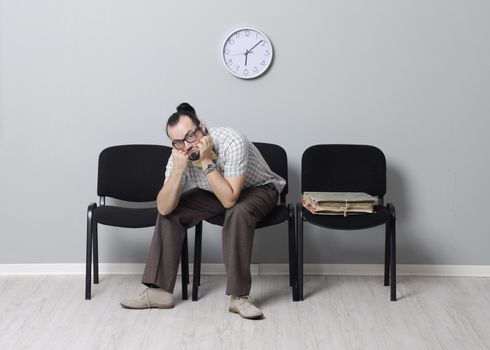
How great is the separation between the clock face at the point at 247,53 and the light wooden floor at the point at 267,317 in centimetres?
116

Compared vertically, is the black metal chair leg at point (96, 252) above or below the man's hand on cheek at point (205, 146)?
below

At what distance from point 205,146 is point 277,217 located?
1.73ft

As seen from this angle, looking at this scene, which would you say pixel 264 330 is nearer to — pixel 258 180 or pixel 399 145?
pixel 258 180

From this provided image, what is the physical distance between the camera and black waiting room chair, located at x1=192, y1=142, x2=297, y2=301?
3342 millimetres

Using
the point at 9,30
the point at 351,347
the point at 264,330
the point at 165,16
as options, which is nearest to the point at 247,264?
the point at 264,330

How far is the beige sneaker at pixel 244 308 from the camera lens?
3102mm

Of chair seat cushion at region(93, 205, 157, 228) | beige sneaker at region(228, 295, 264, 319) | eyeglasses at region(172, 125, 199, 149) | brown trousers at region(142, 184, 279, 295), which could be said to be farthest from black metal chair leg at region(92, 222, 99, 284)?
beige sneaker at region(228, 295, 264, 319)

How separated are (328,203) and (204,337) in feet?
3.02

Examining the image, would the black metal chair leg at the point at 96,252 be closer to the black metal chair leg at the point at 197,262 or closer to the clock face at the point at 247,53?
the black metal chair leg at the point at 197,262

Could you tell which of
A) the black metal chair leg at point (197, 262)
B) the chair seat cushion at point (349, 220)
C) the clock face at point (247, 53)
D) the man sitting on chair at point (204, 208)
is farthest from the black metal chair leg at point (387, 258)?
the clock face at point (247, 53)

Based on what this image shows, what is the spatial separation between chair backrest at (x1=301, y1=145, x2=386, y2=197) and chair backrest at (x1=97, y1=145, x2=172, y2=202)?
2.57ft

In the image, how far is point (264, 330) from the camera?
9.75ft

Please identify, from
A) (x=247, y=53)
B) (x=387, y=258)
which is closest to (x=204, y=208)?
(x=247, y=53)

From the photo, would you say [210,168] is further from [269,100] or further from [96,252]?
[96,252]
